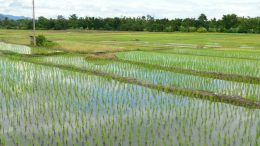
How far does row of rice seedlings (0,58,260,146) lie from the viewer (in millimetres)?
5402

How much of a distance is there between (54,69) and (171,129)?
7791mm

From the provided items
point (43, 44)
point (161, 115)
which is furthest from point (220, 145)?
point (43, 44)

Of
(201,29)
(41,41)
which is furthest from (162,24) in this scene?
(41,41)

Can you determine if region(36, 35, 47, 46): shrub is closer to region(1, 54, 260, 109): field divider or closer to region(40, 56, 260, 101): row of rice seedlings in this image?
region(40, 56, 260, 101): row of rice seedlings

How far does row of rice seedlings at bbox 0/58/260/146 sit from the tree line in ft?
130

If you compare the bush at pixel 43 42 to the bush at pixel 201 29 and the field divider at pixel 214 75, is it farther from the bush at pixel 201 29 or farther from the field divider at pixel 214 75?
the bush at pixel 201 29

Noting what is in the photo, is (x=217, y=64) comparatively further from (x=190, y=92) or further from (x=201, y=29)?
(x=201, y=29)

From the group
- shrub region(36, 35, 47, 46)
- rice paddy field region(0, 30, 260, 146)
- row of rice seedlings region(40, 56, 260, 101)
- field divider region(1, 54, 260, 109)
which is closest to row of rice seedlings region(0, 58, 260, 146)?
rice paddy field region(0, 30, 260, 146)

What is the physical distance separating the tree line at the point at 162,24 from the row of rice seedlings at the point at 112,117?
3955 centimetres

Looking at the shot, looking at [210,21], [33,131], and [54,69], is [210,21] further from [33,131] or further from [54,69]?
[33,131]

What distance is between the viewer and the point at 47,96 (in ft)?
27.2

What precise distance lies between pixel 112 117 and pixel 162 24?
4841 cm

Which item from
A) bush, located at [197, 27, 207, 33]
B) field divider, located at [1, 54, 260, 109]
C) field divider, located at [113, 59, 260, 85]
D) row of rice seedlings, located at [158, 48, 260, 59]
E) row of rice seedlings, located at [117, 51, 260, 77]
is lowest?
field divider, located at [1, 54, 260, 109]

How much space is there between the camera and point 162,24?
53.7 meters
